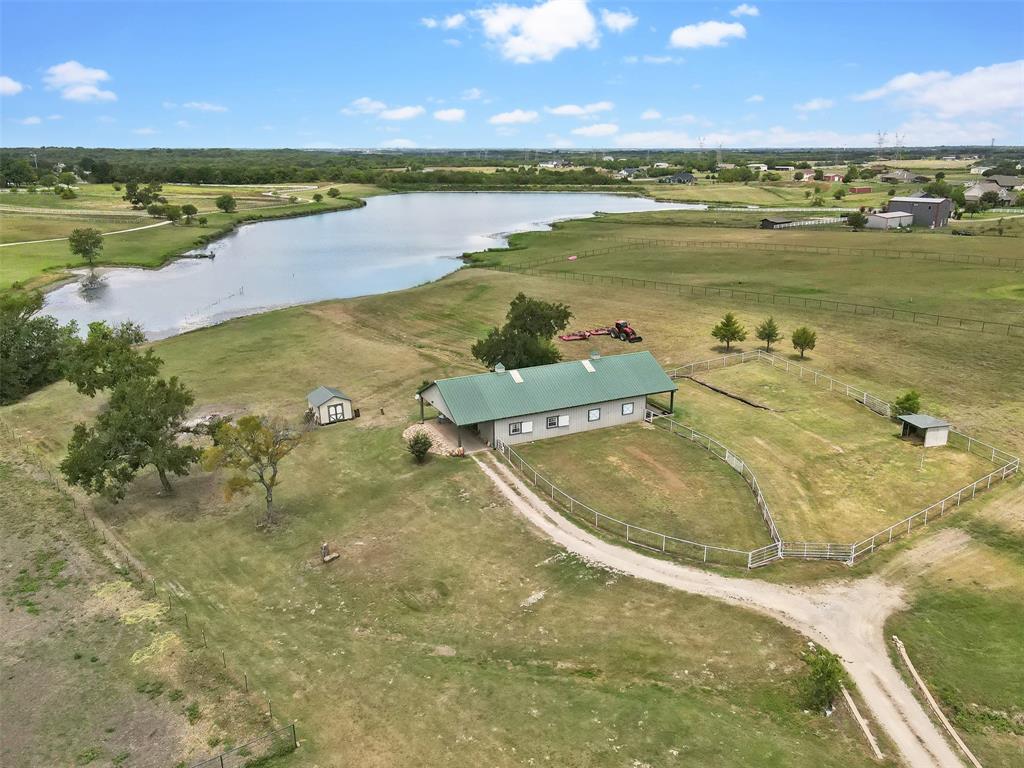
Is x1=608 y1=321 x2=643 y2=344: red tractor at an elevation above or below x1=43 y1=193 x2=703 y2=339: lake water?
below

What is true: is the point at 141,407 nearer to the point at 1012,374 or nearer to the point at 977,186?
the point at 1012,374

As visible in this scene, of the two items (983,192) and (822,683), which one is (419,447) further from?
(983,192)

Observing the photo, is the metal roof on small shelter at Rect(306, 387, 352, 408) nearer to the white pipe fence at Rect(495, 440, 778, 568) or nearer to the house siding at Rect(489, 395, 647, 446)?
the house siding at Rect(489, 395, 647, 446)

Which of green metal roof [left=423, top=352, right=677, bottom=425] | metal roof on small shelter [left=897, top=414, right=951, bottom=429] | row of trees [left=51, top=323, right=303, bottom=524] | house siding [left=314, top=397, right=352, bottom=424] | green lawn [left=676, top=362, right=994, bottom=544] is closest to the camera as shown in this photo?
row of trees [left=51, top=323, right=303, bottom=524]

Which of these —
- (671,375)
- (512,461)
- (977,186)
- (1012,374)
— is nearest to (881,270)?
(1012,374)

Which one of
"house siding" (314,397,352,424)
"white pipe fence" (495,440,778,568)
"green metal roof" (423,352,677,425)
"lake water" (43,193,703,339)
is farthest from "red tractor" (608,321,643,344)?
"lake water" (43,193,703,339)

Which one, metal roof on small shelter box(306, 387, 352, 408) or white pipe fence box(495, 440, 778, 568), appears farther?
metal roof on small shelter box(306, 387, 352, 408)

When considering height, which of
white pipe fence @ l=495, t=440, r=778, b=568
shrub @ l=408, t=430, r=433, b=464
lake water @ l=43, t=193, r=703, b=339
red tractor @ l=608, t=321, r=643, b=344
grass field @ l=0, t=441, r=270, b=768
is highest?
lake water @ l=43, t=193, r=703, b=339
